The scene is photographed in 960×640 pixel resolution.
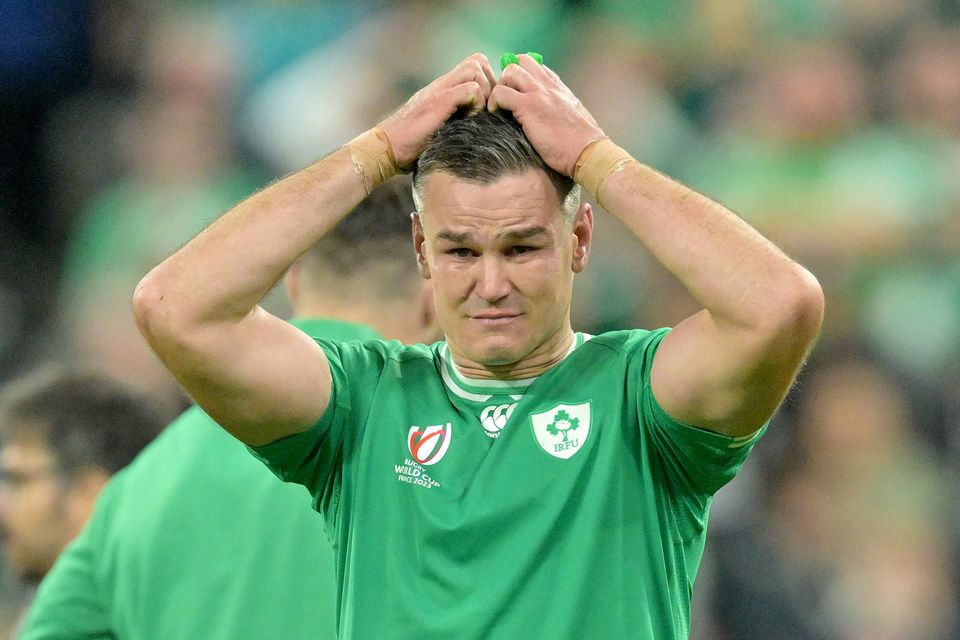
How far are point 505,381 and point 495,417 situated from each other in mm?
89

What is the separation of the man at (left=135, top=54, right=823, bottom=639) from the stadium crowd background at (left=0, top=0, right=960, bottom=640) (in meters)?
3.12

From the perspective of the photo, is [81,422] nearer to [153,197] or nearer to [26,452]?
[26,452]

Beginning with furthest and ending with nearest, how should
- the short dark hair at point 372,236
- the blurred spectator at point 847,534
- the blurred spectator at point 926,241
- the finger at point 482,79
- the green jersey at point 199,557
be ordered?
the blurred spectator at point 926,241, the blurred spectator at point 847,534, the short dark hair at point 372,236, the green jersey at point 199,557, the finger at point 482,79

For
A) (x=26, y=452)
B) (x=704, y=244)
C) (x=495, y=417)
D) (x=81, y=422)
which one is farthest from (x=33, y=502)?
(x=704, y=244)

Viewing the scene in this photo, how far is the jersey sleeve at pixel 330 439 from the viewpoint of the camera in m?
2.78

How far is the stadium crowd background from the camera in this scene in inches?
235

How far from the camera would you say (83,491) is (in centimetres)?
456

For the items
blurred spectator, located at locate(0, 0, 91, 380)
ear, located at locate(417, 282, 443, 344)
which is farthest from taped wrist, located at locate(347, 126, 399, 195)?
blurred spectator, located at locate(0, 0, 91, 380)

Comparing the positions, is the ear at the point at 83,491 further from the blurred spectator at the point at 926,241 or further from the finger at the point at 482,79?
the blurred spectator at the point at 926,241

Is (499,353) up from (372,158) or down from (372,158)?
down

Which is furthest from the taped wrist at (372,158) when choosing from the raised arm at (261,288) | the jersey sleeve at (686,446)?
the jersey sleeve at (686,446)

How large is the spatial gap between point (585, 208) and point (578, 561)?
749 millimetres

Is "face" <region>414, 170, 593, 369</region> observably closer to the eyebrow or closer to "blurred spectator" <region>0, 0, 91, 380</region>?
the eyebrow

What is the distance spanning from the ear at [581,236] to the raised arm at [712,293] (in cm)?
15
